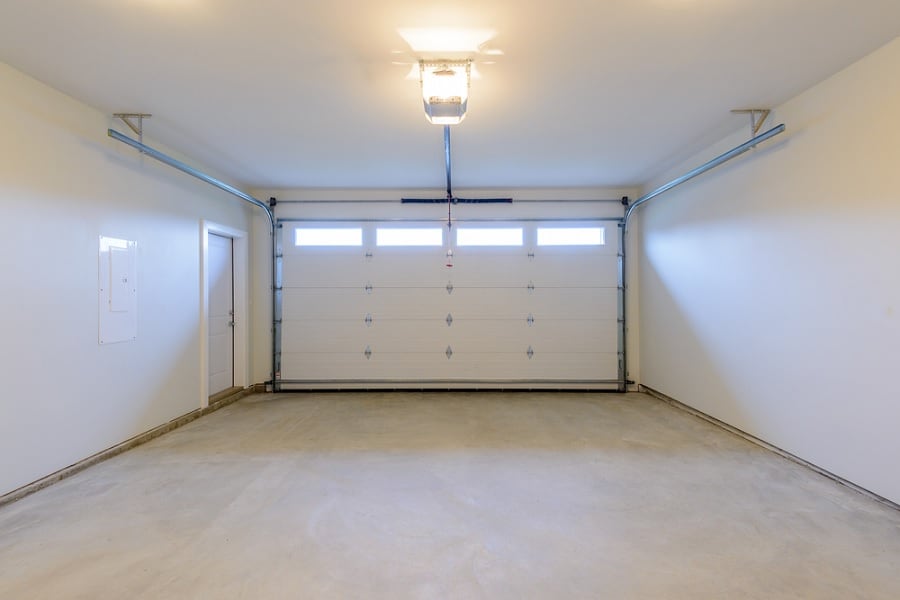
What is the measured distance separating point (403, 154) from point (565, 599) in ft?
12.4

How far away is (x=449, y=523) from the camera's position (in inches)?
85.1

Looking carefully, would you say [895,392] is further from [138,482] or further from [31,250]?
[31,250]

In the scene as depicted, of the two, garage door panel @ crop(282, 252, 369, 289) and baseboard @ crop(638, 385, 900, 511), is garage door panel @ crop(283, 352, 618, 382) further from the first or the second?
garage door panel @ crop(282, 252, 369, 289)

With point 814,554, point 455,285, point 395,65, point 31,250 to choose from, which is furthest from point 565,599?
point 455,285

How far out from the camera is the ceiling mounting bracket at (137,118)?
123 inches

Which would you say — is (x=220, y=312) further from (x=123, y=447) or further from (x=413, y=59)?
(x=413, y=59)

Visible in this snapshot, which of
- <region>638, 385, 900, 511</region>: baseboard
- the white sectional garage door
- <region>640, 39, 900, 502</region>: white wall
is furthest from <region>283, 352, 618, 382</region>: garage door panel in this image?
<region>640, 39, 900, 502</region>: white wall

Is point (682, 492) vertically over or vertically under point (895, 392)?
under

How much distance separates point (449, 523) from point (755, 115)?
3.86m

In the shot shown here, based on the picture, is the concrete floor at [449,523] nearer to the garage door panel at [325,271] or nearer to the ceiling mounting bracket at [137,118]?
the garage door panel at [325,271]

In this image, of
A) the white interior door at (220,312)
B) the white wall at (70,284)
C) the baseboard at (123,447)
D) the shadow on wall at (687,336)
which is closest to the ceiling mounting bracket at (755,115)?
the shadow on wall at (687,336)

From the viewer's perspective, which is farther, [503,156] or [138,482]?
[503,156]

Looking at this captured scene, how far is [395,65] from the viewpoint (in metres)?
2.51

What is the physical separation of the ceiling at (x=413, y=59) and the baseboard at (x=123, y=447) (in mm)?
2620
